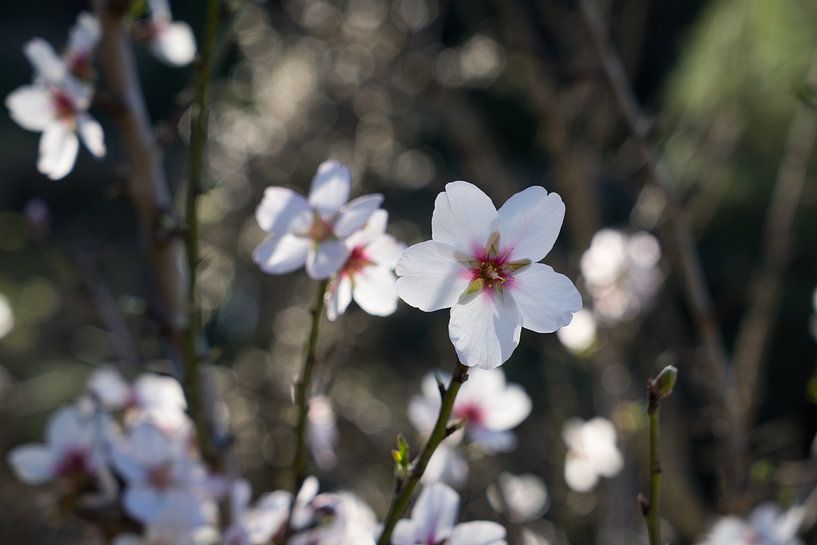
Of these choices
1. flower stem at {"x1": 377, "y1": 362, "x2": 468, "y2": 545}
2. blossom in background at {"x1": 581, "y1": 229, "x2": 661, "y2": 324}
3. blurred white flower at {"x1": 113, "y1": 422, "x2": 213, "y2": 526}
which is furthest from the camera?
blossom in background at {"x1": 581, "y1": 229, "x2": 661, "y2": 324}

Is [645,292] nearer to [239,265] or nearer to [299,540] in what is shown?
[299,540]

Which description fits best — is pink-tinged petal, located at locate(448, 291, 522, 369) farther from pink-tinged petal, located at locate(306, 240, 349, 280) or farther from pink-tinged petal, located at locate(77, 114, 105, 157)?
pink-tinged petal, located at locate(77, 114, 105, 157)

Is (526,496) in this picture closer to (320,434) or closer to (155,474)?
(320,434)

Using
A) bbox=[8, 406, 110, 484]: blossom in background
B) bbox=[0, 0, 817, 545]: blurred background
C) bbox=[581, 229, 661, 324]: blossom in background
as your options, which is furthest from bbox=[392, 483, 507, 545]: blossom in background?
bbox=[581, 229, 661, 324]: blossom in background

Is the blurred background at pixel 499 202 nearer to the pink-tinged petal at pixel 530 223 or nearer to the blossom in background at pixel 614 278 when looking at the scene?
the blossom in background at pixel 614 278

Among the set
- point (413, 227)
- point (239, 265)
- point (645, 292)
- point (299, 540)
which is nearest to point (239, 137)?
point (239, 265)

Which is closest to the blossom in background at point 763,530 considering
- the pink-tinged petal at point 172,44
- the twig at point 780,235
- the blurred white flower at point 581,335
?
the twig at point 780,235
